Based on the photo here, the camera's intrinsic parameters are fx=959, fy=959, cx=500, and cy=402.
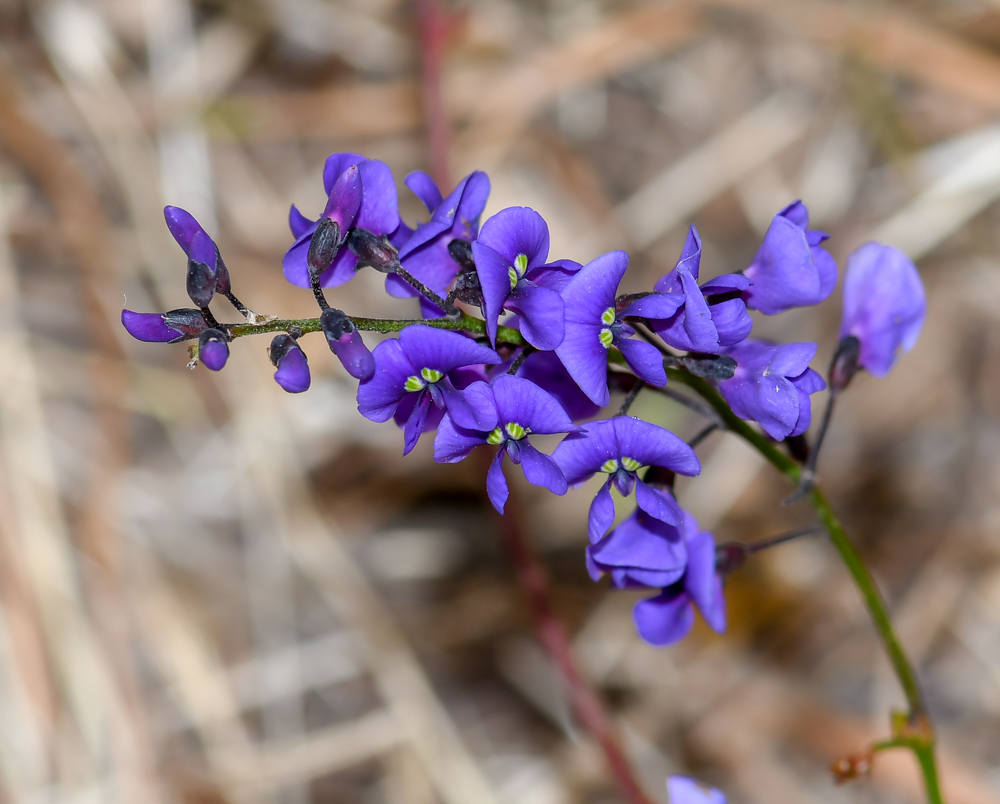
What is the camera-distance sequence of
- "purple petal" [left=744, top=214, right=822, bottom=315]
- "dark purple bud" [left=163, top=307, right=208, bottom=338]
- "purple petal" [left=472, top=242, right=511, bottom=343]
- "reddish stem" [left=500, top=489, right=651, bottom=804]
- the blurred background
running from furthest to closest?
the blurred background
"reddish stem" [left=500, top=489, right=651, bottom=804]
"purple petal" [left=744, top=214, right=822, bottom=315]
"dark purple bud" [left=163, top=307, right=208, bottom=338]
"purple petal" [left=472, top=242, right=511, bottom=343]

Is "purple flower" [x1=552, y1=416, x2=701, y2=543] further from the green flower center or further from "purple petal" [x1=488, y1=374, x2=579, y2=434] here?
the green flower center


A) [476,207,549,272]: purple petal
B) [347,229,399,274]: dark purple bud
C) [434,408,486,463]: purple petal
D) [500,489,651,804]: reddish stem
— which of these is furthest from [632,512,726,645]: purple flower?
[500,489,651,804]: reddish stem

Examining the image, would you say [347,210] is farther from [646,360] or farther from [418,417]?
[646,360]

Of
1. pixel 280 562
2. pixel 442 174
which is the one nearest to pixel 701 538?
pixel 442 174

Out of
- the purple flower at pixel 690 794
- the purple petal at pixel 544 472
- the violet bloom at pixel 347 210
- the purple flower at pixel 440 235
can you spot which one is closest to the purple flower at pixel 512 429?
the purple petal at pixel 544 472

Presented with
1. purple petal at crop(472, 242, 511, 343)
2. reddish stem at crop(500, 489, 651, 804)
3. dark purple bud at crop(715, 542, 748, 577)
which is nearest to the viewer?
purple petal at crop(472, 242, 511, 343)

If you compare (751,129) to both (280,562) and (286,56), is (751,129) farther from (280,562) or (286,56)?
(280,562)

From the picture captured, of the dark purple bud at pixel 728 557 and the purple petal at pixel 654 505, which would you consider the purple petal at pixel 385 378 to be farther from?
the dark purple bud at pixel 728 557

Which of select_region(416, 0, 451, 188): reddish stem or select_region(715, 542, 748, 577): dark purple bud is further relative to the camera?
select_region(416, 0, 451, 188): reddish stem
